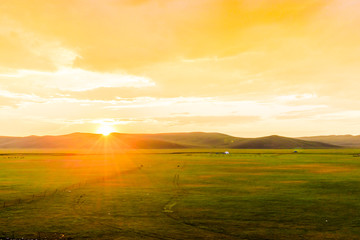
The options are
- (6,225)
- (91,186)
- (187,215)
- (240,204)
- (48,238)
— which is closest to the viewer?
(48,238)

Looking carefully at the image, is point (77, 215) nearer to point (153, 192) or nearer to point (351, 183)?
point (153, 192)

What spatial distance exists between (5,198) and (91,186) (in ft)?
46.7

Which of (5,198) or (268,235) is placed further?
(5,198)

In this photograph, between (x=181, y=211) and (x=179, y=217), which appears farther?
(x=181, y=211)

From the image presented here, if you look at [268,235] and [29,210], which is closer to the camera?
[268,235]

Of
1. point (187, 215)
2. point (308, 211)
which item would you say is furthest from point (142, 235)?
point (308, 211)

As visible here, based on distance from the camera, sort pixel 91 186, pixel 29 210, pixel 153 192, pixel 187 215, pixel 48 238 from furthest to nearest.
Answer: pixel 91 186, pixel 153 192, pixel 29 210, pixel 187 215, pixel 48 238

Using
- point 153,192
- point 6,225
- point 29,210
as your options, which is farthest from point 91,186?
point 6,225

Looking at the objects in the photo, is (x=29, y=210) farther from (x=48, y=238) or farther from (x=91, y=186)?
(x=91, y=186)

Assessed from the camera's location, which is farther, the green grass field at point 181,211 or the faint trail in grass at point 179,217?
the green grass field at point 181,211

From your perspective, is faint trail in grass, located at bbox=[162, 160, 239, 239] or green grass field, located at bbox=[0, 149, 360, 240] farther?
green grass field, located at bbox=[0, 149, 360, 240]

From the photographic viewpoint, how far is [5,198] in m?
41.0

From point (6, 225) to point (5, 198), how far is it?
46.2 ft

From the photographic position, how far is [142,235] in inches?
1025
